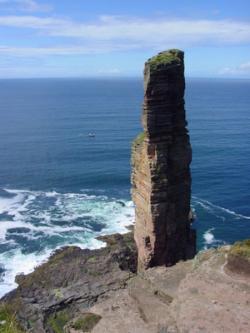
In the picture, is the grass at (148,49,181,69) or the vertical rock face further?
the vertical rock face

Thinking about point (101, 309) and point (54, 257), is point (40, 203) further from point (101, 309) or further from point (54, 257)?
point (101, 309)

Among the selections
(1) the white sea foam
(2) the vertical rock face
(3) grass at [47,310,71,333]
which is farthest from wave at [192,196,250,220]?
(3) grass at [47,310,71,333]

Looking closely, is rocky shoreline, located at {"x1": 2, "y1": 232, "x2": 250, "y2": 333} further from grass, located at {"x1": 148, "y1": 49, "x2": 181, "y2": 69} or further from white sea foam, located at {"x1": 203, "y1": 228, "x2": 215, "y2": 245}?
white sea foam, located at {"x1": 203, "y1": 228, "x2": 215, "y2": 245}

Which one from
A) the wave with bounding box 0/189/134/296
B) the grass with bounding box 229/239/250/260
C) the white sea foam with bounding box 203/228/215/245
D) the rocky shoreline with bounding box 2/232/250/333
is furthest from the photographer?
the white sea foam with bounding box 203/228/215/245

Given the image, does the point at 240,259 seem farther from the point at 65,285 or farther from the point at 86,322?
the point at 65,285

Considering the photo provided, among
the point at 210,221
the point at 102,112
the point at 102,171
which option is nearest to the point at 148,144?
the point at 210,221

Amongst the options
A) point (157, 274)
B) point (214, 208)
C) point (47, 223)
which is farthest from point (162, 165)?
point (214, 208)

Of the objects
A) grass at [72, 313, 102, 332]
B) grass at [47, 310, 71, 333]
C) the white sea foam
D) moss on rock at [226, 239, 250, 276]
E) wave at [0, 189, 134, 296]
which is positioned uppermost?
moss on rock at [226, 239, 250, 276]

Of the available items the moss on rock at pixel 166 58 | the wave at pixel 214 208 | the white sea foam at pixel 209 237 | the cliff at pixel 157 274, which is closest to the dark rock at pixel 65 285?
the cliff at pixel 157 274
